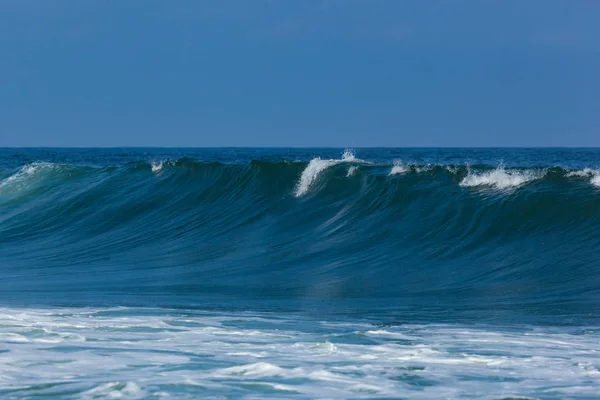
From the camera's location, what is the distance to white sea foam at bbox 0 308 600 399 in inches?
187

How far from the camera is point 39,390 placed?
468 cm

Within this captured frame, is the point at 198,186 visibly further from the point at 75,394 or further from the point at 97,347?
the point at 75,394

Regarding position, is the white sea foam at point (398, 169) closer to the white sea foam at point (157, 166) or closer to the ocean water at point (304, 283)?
the ocean water at point (304, 283)

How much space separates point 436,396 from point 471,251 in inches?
260

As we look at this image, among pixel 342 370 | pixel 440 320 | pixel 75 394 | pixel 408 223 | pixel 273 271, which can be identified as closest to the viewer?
pixel 75 394

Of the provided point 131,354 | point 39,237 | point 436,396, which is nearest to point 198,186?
point 39,237

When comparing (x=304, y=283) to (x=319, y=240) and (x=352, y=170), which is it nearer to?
(x=319, y=240)

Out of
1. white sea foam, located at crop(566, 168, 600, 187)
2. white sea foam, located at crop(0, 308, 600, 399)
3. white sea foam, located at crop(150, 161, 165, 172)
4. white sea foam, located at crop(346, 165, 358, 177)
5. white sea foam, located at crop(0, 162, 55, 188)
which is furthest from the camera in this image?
white sea foam, located at crop(0, 162, 55, 188)

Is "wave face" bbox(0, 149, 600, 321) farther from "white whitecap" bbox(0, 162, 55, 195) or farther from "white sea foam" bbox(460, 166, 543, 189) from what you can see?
"white whitecap" bbox(0, 162, 55, 195)

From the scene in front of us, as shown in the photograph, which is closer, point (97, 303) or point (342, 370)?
point (342, 370)

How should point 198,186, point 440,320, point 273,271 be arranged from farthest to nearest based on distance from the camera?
1. point 198,186
2. point 273,271
3. point 440,320

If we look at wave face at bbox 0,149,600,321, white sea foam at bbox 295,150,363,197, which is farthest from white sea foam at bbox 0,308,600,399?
white sea foam at bbox 295,150,363,197

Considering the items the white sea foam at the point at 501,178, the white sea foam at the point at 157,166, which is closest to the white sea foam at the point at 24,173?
the white sea foam at the point at 157,166

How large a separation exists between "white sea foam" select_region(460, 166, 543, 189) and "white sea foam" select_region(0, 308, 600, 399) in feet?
23.3
